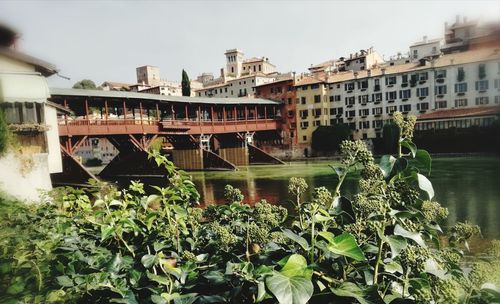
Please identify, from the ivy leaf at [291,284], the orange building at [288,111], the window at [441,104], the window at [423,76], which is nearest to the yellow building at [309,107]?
the orange building at [288,111]

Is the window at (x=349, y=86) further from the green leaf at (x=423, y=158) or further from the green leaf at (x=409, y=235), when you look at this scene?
the green leaf at (x=409, y=235)

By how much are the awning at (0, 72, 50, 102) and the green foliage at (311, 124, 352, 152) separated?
124 ft

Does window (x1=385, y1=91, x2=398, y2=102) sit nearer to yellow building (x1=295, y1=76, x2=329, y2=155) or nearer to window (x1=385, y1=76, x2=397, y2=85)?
window (x1=385, y1=76, x2=397, y2=85)

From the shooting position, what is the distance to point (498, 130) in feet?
2.81

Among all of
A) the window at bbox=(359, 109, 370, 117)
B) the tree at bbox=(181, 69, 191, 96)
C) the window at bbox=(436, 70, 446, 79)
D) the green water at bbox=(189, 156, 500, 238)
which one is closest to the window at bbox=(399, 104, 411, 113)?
the window at bbox=(359, 109, 370, 117)

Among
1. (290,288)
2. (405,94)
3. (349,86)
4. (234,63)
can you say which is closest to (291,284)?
(290,288)

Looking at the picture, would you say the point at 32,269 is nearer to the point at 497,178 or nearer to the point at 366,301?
the point at 366,301

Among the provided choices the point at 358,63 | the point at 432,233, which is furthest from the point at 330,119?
the point at 432,233

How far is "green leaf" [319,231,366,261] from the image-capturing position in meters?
1.04

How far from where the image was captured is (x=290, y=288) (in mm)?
929

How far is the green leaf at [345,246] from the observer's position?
1.04m

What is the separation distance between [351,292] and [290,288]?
0.22 metres

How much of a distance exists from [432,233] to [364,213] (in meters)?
0.33

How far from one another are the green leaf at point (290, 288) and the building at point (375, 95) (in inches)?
1468
